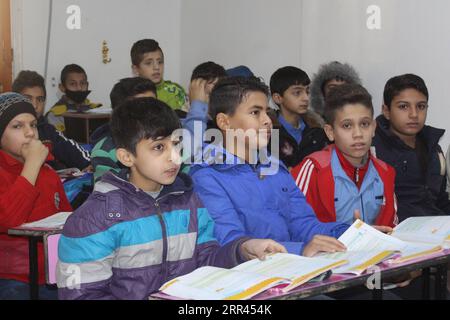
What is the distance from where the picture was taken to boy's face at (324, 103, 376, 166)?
273cm

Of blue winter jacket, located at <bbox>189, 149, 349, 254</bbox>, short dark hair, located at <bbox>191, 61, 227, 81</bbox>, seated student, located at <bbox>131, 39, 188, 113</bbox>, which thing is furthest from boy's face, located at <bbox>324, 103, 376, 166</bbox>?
seated student, located at <bbox>131, 39, 188, 113</bbox>

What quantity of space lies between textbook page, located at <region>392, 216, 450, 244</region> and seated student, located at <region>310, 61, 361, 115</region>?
2.11 meters

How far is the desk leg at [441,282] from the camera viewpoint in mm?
2195

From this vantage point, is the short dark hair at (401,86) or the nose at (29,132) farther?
the short dark hair at (401,86)

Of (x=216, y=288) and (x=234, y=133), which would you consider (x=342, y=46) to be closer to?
(x=234, y=133)

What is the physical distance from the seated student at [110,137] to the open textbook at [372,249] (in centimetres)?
102

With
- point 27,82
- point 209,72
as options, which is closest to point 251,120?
point 209,72

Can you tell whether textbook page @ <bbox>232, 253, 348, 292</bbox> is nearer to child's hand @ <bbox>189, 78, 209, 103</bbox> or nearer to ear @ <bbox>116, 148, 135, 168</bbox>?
ear @ <bbox>116, 148, 135, 168</bbox>

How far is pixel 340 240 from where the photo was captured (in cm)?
198

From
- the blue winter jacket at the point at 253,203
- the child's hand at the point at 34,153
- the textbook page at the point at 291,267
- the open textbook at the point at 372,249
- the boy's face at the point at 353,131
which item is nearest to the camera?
the textbook page at the point at 291,267

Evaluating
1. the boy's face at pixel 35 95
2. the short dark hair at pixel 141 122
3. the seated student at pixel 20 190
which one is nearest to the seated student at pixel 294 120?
the seated student at pixel 20 190

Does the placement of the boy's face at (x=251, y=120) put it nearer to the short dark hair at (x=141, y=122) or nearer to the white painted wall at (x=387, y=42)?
the short dark hair at (x=141, y=122)

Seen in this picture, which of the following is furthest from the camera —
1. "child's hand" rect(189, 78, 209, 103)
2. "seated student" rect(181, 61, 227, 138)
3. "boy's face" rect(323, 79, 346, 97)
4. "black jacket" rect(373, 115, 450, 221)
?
"boy's face" rect(323, 79, 346, 97)

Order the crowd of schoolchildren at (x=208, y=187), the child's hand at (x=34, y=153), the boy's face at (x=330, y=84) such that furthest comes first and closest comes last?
the boy's face at (x=330, y=84) → the child's hand at (x=34, y=153) → the crowd of schoolchildren at (x=208, y=187)
